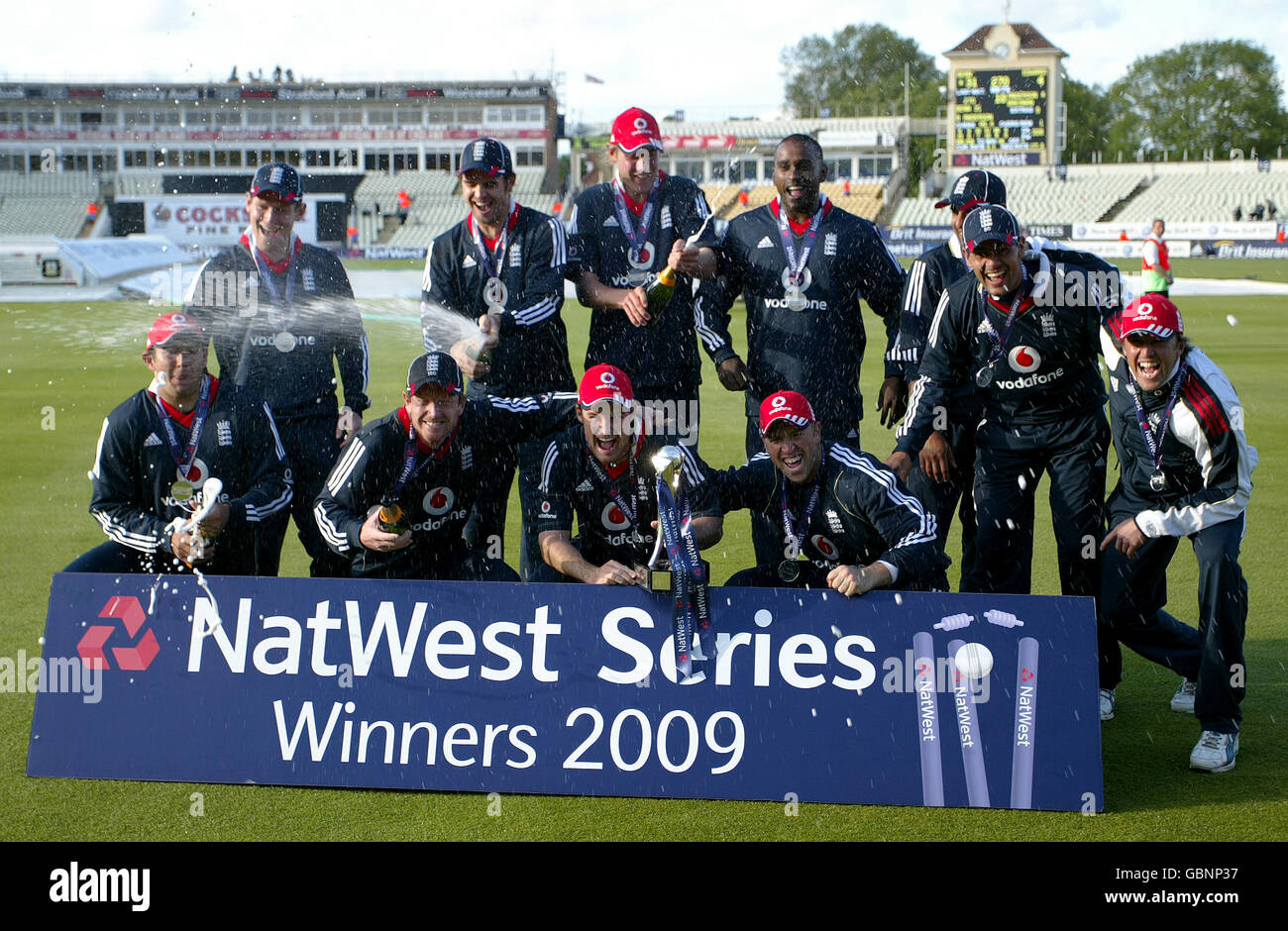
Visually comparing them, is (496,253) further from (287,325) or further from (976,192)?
(976,192)

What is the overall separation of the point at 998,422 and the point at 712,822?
8.92 feet

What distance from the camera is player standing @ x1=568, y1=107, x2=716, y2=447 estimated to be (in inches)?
269

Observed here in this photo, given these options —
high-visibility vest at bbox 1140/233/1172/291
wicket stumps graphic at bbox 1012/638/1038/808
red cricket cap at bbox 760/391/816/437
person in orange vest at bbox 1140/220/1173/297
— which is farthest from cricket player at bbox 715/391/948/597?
high-visibility vest at bbox 1140/233/1172/291

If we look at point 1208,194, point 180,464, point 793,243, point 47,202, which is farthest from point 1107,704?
point 47,202

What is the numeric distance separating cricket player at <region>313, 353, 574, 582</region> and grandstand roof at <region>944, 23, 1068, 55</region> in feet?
215

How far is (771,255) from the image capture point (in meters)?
6.84

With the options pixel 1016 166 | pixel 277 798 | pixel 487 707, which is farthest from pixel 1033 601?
pixel 1016 166

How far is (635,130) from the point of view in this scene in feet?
21.6

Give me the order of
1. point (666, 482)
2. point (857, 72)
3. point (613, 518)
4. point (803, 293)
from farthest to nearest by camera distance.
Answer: point (857, 72), point (803, 293), point (613, 518), point (666, 482)

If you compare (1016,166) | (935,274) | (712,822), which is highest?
(1016,166)

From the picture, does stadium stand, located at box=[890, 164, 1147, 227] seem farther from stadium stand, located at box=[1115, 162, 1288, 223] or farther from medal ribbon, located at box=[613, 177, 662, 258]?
medal ribbon, located at box=[613, 177, 662, 258]

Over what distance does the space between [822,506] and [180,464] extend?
117 inches

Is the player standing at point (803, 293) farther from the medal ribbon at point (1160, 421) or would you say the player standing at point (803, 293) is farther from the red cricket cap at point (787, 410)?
the medal ribbon at point (1160, 421)

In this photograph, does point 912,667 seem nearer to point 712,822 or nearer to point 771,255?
point 712,822
